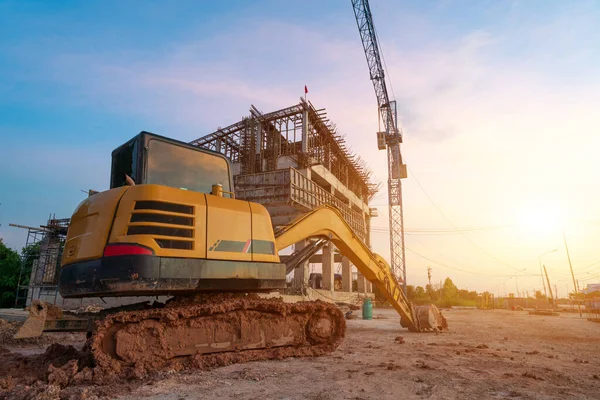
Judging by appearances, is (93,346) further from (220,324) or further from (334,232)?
(334,232)

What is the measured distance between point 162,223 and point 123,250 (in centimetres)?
60

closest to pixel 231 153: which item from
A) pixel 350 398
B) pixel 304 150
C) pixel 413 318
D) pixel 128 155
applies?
pixel 304 150

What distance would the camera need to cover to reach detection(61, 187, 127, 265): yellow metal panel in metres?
5.08

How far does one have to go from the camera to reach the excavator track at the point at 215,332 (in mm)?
5020

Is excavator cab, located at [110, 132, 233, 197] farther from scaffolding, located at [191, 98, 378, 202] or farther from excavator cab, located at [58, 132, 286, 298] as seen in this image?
scaffolding, located at [191, 98, 378, 202]

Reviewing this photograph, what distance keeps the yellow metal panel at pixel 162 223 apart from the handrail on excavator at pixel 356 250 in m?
2.33

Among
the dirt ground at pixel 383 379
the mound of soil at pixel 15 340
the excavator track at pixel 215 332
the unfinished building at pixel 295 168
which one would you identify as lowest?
the mound of soil at pixel 15 340

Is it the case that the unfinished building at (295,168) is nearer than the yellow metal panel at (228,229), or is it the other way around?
the yellow metal panel at (228,229)

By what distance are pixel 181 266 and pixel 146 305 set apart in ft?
4.06

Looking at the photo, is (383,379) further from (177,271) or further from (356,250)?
(356,250)

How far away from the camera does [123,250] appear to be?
4.95 meters

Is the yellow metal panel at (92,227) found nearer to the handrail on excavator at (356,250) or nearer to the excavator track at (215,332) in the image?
the excavator track at (215,332)

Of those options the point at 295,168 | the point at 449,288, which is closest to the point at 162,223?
the point at 295,168

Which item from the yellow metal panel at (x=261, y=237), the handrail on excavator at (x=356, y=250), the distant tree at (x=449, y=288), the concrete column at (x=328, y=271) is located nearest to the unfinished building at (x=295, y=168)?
the concrete column at (x=328, y=271)
